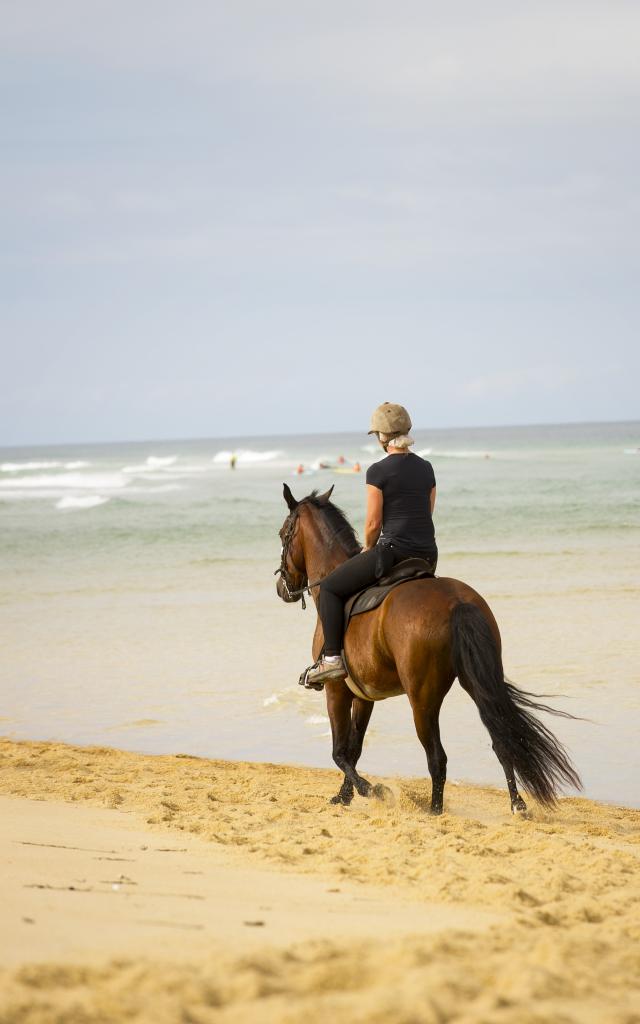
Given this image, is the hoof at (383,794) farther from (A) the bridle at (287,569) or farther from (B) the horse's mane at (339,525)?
(B) the horse's mane at (339,525)

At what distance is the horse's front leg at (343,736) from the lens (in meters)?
6.68

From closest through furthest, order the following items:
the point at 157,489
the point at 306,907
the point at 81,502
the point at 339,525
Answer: the point at 306,907
the point at 339,525
the point at 81,502
the point at 157,489

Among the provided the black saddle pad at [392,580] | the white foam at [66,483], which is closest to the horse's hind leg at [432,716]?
the black saddle pad at [392,580]

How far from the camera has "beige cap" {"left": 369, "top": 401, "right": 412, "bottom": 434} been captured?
636 centimetres

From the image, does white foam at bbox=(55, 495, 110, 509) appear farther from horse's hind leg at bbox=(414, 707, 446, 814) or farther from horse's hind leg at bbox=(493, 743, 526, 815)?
horse's hind leg at bbox=(493, 743, 526, 815)

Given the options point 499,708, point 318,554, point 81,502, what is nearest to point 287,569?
point 318,554

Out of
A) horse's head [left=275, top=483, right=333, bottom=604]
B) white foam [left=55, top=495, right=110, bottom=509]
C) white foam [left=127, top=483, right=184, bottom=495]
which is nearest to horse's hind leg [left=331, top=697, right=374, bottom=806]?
horse's head [left=275, top=483, right=333, bottom=604]

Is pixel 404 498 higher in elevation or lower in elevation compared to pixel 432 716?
higher

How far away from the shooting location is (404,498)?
6.32 metres

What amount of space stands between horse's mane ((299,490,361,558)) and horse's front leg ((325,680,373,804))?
0.93m

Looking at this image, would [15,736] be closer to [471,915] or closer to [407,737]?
[407,737]

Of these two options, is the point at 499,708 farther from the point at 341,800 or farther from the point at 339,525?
the point at 339,525

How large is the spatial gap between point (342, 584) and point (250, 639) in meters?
6.36

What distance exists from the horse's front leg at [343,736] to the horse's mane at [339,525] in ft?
3.05
